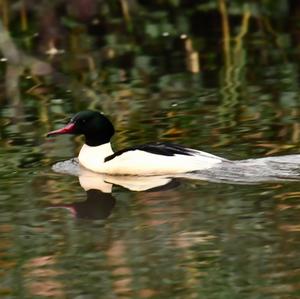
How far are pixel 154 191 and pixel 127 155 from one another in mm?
706

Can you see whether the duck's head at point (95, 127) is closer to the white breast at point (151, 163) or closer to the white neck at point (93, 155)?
the white neck at point (93, 155)

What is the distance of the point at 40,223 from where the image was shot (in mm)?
10078

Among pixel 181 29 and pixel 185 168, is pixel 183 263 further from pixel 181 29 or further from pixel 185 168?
pixel 181 29

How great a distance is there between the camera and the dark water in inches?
342

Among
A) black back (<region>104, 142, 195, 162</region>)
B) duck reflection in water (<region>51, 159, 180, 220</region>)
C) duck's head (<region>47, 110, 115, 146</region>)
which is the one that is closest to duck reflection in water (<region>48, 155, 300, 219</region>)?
duck reflection in water (<region>51, 159, 180, 220</region>)

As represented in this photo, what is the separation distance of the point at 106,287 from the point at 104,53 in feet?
30.9

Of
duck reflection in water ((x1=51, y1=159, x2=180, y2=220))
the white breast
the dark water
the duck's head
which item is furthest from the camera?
the duck's head

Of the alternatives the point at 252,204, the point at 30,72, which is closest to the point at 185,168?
the point at 252,204

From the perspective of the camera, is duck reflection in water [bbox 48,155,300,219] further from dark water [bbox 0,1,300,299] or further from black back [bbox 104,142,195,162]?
black back [bbox 104,142,195,162]

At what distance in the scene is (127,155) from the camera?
1160cm

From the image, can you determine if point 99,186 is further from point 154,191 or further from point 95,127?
point 95,127

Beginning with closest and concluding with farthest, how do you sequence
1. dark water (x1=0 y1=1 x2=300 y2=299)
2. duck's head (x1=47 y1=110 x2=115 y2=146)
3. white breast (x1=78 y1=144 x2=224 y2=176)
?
dark water (x1=0 y1=1 x2=300 y2=299) → white breast (x1=78 y1=144 x2=224 y2=176) → duck's head (x1=47 y1=110 x2=115 y2=146)

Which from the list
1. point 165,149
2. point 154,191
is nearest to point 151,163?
point 165,149

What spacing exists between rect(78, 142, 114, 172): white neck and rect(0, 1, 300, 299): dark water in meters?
0.25
